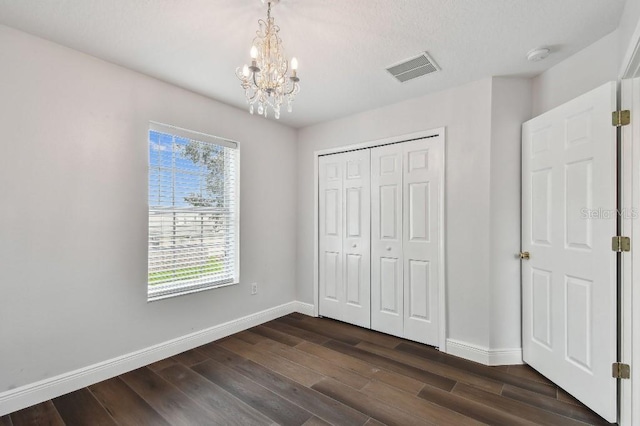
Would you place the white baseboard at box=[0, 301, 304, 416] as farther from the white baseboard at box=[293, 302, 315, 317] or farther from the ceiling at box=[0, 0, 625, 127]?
the ceiling at box=[0, 0, 625, 127]

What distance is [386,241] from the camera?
129 inches

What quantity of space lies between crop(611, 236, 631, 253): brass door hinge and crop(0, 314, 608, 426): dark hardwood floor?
43.4 inches

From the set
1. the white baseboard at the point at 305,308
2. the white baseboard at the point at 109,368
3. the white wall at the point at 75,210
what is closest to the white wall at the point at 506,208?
the white baseboard at the point at 305,308

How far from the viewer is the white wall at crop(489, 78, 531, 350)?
2570mm

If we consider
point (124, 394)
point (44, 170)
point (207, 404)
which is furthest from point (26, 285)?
point (207, 404)

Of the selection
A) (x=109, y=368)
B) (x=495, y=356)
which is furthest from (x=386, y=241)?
(x=109, y=368)

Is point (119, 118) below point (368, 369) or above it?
above

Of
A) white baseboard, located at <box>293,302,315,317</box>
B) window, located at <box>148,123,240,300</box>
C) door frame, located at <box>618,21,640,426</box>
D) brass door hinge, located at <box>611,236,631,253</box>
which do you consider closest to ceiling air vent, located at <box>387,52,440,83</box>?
door frame, located at <box>618,21,640,426</box>

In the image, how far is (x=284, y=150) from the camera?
3922 millimetres

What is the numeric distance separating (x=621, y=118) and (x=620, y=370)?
156 centimetres

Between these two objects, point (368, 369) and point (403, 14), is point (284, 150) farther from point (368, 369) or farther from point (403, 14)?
point (368, 369)

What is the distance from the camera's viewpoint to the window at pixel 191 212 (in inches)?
106

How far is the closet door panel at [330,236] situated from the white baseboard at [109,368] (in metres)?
0.92

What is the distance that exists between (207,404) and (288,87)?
271cm
